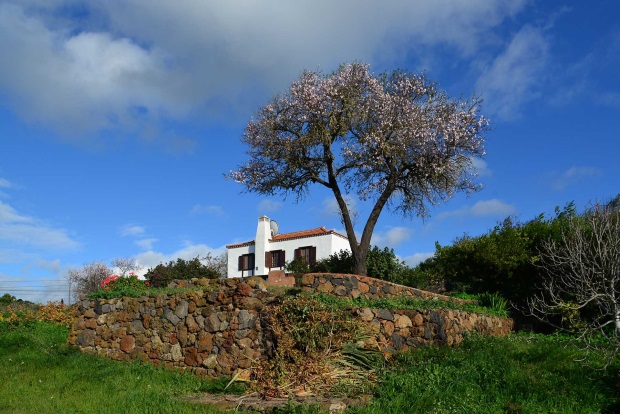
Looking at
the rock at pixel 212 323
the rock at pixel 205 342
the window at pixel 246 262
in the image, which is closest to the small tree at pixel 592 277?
the rock at pixel 212 323

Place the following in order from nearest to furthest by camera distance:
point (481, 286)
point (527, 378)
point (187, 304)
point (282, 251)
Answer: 1. point (527, 378)
2. point (187, 304)
3. point (481, 286)
4. point (282, 251)

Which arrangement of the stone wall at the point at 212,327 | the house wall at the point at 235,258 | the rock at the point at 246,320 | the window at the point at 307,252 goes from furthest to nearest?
the house wall at the point at 235,258 → the window at the point at 307,252 → the rock at the point at 246,320 → the stone wall at the point at 212,327

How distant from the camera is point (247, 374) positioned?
31.5 feet

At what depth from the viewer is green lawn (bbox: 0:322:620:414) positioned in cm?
730

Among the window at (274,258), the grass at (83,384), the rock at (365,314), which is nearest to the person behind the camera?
the grass at (83,384)

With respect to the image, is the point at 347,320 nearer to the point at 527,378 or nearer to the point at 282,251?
the point at 527,378

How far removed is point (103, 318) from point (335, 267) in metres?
11.4

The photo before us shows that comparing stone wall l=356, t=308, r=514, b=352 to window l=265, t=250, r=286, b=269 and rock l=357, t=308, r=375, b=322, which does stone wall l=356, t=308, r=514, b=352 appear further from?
window l=265, t=250, r=286, b=269

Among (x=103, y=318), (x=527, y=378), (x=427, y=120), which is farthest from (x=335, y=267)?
(x=527, y=378)

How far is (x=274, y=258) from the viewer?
38.2 metres

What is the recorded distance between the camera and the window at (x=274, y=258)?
3762 centimetres

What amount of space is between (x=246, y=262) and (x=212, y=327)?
2926 cm

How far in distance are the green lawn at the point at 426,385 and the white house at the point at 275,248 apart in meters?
24.4

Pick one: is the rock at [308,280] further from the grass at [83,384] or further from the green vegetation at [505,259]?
the green vegetation at [505,259]
